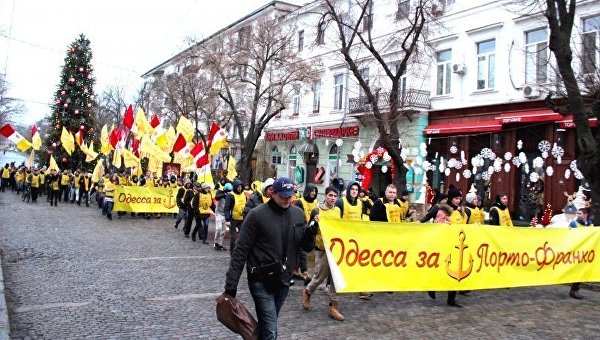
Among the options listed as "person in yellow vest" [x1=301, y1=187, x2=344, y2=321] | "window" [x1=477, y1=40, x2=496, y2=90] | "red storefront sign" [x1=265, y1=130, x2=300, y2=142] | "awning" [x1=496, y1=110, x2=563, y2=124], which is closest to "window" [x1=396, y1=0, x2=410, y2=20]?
"window" [x1=477, y1=40, x2=496, y2=90]

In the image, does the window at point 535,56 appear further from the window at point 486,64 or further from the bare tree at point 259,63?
the bare tree at point 259,63

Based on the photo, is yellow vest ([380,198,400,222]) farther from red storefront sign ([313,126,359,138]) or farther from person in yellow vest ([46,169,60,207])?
red storefront sign ([313,126,359,138])

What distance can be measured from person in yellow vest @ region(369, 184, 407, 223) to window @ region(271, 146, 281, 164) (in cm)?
2872

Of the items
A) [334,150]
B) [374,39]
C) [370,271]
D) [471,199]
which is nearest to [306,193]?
[370,271]

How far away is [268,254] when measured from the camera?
4.63 m

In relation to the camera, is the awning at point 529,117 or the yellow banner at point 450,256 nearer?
the yellow banner at point 450,256

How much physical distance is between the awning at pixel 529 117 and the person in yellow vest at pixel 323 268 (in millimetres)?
14948

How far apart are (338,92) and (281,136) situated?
6614mm

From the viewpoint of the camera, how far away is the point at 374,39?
2933 centimetres

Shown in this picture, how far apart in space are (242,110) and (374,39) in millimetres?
10030

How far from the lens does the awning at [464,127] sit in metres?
22.7

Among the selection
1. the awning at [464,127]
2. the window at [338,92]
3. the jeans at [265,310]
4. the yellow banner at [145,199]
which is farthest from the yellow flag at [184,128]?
the jeans at [265,310]

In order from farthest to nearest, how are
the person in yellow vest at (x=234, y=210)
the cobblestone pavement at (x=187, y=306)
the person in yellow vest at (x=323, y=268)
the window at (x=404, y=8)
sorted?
the window at (x=404, y=8) < the person in yellow vest at (x=234, y=210) < the person in yellow vest at (x=323, y=268) < the cobblestone pavement at (x=187, y=306)

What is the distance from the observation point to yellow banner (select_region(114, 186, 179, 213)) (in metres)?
20.7
